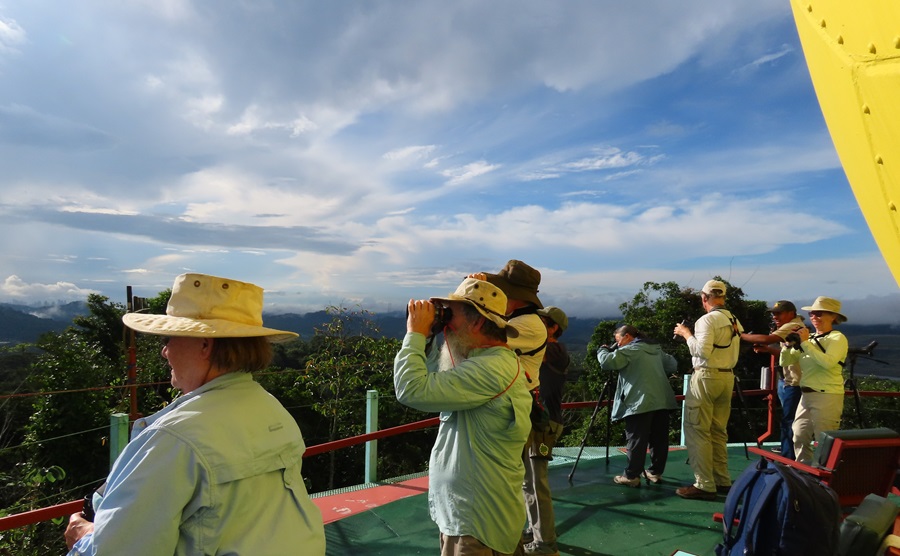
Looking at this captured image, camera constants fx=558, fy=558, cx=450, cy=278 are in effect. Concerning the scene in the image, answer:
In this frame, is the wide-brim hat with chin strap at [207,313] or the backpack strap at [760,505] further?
the backpack strap at [760,505]

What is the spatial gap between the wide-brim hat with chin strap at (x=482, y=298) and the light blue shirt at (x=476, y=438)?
155 millimetres

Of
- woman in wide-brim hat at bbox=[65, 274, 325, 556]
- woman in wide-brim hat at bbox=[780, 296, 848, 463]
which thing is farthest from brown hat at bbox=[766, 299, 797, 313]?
woman in wide-brim hat at bbox=[65, 274, 325, 556]

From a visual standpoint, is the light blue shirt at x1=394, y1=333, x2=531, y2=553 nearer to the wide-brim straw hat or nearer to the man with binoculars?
the man with binoculars

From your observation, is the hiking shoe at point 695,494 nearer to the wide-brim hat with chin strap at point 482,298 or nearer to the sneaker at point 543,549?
the sneaker at point 543,549

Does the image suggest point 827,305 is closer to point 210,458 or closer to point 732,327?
point 732,327

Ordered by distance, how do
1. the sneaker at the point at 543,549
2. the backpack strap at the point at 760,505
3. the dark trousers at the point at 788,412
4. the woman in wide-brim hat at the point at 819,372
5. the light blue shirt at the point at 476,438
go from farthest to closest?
1. the dark trousers at the point at 788,412
2. the woman in wide-brim hat at the point at 819,372
3. the sneaker at the point at 543,549
4. the backpack strap at the point at 760,505
5. the light blue shirt at the point at 476,438

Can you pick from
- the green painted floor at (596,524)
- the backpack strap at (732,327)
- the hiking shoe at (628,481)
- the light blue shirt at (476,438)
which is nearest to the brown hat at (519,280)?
the light blue shirt at (476,438)

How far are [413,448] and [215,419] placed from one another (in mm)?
20779

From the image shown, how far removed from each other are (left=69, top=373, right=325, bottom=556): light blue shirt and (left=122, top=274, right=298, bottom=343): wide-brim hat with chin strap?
0.13 metres

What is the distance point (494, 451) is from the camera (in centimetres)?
223

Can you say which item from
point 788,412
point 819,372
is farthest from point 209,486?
point 788,412

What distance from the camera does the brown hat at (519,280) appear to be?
3418 millimetres

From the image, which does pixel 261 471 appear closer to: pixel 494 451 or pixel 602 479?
pixel 494 451

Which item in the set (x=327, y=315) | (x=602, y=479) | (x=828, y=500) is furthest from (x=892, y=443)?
(x=327, y=315)
